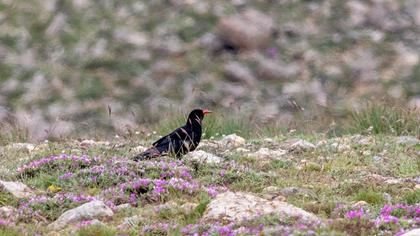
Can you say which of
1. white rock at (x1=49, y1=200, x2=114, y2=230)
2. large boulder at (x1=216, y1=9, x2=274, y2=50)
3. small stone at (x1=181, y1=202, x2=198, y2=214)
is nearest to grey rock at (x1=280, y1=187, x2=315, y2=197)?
small stone at (x1=181, y1=202, x2=198, y2=214)

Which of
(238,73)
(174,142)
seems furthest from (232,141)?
(238,73)

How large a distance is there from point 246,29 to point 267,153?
64.8ft

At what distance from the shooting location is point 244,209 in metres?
8.17

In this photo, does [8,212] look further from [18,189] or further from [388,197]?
[388,197]

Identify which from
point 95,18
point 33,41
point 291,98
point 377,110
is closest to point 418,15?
point 291,98

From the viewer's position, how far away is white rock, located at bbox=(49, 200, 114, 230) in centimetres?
830

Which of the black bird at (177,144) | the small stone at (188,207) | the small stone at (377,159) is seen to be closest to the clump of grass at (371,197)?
the small stone at (188,207)

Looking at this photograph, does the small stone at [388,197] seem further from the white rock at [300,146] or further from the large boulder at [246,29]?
the large boulder at [246,29]

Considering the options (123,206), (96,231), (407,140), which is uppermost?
(96,231)

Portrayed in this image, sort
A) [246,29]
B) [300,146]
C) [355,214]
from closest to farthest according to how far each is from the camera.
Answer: [355,214], [300,146], [246,29]

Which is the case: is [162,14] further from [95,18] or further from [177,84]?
[177,84]

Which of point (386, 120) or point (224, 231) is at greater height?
point (224, 231)

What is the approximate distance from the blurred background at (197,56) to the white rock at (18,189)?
15.0 metres

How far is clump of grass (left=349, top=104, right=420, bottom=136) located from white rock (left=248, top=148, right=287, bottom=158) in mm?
2500
